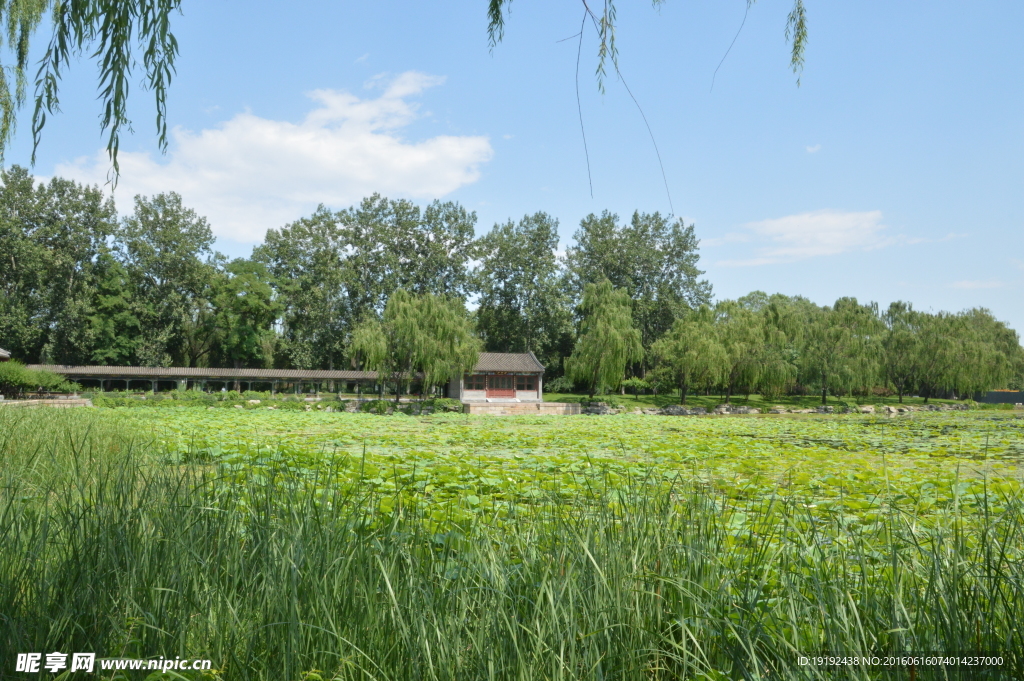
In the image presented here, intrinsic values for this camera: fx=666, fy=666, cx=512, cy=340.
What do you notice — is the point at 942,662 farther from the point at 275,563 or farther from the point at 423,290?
the point at 423,290

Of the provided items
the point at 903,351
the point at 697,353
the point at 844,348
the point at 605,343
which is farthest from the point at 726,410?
the point at 903,351

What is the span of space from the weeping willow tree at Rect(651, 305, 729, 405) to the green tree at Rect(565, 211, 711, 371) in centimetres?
901

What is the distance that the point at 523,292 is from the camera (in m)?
38.1

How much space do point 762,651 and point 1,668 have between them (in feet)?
6.69

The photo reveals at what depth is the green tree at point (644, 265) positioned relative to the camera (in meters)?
39.1

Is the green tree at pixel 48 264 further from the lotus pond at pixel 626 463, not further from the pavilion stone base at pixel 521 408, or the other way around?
the lotus pond at pixel 626 463

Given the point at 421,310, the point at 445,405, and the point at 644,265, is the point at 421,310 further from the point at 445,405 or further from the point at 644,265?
the point at 644,265

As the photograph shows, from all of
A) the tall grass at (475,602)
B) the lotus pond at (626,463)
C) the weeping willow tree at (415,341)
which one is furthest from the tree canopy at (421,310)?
the tall grass at (475,602)

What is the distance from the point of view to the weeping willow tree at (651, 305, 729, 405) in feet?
88.9

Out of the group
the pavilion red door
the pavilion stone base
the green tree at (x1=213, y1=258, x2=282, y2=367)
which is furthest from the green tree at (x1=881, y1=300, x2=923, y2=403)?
the green tree at (x1=213, y1=258, x2=282, y2=367)

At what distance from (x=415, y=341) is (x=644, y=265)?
2036cm

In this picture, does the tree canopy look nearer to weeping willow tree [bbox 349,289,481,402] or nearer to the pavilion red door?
weeping willow tree [bbox 349,289,481,402]

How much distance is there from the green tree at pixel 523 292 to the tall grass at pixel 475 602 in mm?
34954

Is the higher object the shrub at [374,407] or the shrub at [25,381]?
the shrub at [25,381]
